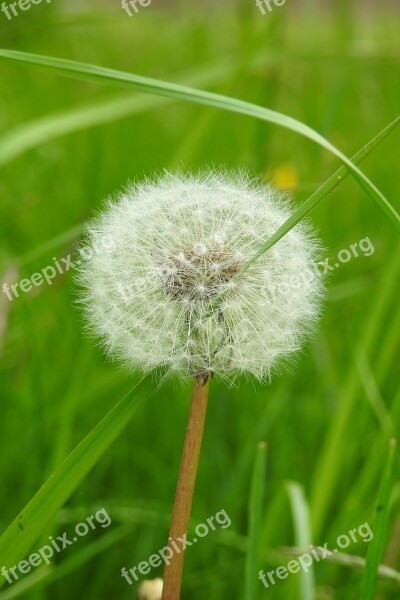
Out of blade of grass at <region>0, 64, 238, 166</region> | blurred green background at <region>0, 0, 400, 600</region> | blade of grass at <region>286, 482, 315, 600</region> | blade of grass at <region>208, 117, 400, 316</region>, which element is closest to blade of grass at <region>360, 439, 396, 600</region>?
blade of grass at <region>286, 482, 315, 600</region>

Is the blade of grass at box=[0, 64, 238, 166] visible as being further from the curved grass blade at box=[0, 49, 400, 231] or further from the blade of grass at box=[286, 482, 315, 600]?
the blade of grass at box=[286, 482, 315, 600]

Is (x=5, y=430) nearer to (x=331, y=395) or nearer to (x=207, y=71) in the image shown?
(x=331, y=395)

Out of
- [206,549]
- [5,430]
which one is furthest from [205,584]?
[5,430]

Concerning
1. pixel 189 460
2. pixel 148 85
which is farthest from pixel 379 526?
pixel 148 85

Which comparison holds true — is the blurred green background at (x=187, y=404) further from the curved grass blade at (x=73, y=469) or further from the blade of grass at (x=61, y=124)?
the curved grass blade at (x=73, y=469)

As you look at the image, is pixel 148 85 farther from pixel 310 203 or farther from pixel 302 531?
pixel 302 531

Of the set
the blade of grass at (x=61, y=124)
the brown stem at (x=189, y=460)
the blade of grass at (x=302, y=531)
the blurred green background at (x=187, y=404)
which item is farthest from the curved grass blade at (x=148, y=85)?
the blade of grass at (x=302, y=531)

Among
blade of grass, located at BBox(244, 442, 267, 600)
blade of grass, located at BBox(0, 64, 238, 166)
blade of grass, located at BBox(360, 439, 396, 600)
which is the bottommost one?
blade of grass, located at BBox(360, 439, 396, 600)
